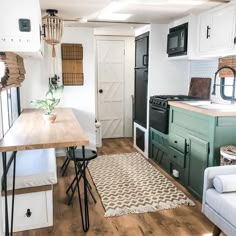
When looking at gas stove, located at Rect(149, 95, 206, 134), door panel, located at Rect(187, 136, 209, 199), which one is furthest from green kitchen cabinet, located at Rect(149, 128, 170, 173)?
door panel, located at Rect(187, 136, 209, 199)

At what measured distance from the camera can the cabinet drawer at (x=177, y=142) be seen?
3.18 m

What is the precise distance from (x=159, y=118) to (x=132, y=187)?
110cm

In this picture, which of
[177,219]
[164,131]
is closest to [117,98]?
[164,131]

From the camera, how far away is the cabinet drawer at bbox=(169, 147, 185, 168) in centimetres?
319

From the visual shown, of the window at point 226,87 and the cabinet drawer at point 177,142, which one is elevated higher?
the window at point 226,87

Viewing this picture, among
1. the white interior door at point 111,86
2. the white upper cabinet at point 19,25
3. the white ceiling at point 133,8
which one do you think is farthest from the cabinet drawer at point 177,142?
the white interior door at point 111,86

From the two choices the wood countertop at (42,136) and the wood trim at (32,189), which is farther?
the wood trim at (32,189)

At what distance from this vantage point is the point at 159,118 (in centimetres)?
378

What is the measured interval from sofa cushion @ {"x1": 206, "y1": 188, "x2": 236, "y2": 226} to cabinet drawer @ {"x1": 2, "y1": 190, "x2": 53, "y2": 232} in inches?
55.5

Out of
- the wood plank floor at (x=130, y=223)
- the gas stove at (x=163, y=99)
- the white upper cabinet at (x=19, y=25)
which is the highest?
the white upper cabinet at (x=19, y=25)

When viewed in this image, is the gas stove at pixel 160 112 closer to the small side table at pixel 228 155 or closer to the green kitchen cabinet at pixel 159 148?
the green kitchen cabinet at pixel 159 148

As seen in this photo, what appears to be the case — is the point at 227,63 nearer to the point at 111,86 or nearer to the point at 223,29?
the point at 223,29

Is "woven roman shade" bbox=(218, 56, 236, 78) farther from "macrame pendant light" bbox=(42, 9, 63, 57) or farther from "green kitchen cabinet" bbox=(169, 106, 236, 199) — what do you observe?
"macrame pendant light" bbox=(42, 9, 63, 57)

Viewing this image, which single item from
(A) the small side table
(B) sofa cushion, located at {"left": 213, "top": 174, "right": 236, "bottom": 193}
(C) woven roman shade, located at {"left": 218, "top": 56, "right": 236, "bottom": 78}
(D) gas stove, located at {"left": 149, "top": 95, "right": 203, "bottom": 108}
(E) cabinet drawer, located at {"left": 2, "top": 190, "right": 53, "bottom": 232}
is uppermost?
(C) woven roman shade, located at {"left": 218, "top": 56, "right": 236, "bottom": 78}
